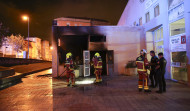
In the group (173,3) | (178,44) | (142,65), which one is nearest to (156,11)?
(173,3)

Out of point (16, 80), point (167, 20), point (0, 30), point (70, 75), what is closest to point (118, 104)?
point (70, 75)

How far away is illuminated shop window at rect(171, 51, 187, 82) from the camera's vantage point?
26.7 feet

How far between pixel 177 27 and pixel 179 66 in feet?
7.76

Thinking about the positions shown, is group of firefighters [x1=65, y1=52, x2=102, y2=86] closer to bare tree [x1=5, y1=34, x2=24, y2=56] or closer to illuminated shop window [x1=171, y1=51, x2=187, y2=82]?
illuminated shop window [x1=171, y1=51, x2=187, y2=82]

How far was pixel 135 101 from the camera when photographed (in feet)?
17.2

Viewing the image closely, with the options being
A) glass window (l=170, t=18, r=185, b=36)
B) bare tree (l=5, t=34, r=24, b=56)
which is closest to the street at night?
glass window (l=170, t=18, r=185, b=36)

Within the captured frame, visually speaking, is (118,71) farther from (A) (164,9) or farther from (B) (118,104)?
(B) (118,104)

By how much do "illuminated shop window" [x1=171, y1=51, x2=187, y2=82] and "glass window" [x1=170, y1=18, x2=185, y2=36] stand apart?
1256 millimetres

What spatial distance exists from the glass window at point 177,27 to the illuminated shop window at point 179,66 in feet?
4.12

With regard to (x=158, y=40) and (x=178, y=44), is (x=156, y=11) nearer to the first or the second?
(x=158, y=40)

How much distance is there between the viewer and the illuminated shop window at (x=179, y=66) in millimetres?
8141

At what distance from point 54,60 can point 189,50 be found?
935 cm

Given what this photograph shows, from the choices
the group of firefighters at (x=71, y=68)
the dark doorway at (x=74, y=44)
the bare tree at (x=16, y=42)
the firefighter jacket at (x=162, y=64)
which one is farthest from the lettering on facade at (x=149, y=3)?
the bare tree at (x=16, y=42)

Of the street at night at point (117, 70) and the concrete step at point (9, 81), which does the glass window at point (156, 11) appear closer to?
the street at night at point (117, 70)
